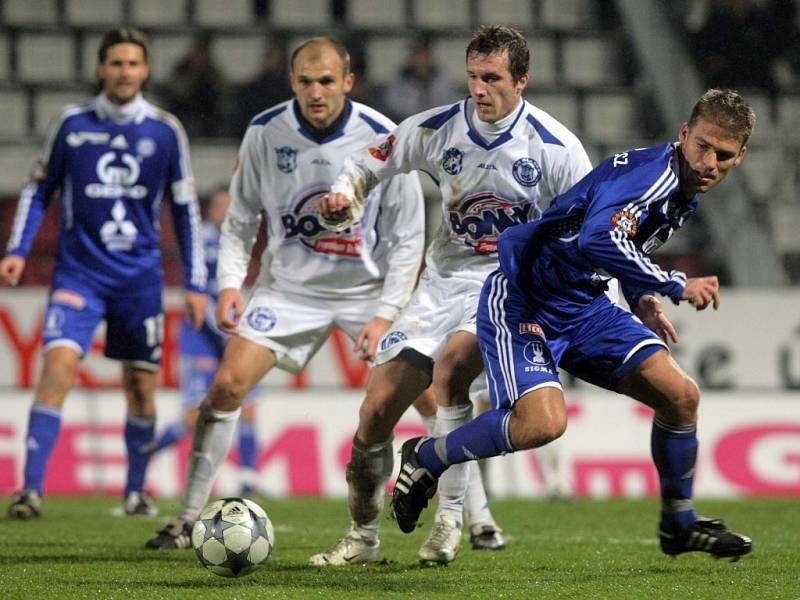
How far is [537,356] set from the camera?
5.20m

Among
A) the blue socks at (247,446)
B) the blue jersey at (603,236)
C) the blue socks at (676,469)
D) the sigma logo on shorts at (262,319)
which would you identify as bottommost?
the blue socks at (247,446)

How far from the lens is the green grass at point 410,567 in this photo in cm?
482

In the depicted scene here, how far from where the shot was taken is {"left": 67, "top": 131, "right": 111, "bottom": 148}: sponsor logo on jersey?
7758mm

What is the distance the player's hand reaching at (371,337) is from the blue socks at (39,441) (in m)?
2.34

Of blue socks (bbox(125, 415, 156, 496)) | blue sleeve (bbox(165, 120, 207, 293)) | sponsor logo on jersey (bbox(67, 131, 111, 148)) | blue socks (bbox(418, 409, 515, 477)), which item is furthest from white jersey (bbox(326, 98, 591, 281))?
blue socks (bbox(125, 415, 156, 496))

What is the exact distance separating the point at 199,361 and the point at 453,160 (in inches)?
210

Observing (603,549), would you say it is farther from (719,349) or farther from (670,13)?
(670,13)

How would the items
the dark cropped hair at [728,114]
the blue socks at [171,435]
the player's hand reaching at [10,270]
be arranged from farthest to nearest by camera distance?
the blue socks at [171,435]
the player's hand reaching at [10,270]
the dark cropped hair at [728,114]

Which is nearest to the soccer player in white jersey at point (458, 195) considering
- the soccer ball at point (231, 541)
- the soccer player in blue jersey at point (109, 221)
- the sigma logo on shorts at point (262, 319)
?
the soccer ball at point (231, 541)

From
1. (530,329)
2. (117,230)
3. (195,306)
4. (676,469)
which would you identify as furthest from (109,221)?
(676,469)

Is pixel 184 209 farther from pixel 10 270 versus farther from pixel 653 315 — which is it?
pixel 653 315

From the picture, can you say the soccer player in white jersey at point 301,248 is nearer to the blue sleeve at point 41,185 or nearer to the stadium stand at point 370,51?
the blue sleeve at point 41,185

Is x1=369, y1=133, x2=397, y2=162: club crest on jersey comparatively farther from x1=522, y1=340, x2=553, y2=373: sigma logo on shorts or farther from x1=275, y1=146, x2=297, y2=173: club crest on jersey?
x1=522, y1=340, x2=553, y2=373: sigma logo on shorts

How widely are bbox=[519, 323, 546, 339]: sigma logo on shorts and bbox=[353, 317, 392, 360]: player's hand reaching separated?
0.90 meters
